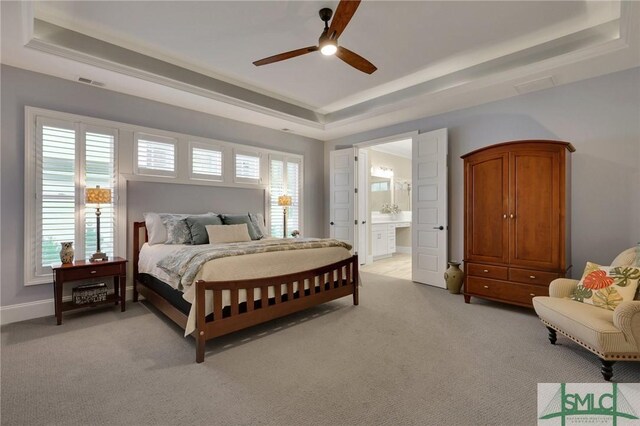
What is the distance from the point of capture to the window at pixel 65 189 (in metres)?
3.27

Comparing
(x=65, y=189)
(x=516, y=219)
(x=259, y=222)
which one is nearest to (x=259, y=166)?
(x=259, y=222)

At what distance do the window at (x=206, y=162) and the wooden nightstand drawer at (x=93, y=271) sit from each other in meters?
1.68

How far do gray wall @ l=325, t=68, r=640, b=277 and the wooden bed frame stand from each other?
271cm

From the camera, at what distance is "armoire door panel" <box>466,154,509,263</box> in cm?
351

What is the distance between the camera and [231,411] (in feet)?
5.78

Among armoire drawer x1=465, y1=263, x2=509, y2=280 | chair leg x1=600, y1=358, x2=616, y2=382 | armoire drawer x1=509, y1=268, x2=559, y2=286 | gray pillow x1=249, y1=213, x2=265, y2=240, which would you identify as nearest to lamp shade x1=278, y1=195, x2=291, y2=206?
gray pillow x1=249, y1=213, x2=265, y2=240

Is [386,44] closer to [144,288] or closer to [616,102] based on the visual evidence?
[616,102]

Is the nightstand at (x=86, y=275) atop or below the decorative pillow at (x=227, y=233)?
below

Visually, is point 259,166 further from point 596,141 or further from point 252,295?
point 596,141

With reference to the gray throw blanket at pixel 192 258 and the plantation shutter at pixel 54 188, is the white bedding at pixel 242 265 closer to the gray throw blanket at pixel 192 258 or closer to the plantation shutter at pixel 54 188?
the gray throw blanket at pixel 192 258

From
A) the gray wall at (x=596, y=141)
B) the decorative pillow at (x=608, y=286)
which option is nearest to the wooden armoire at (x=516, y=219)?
the gray wall at (x=596, y=141)

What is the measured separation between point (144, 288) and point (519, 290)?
441 centimetres

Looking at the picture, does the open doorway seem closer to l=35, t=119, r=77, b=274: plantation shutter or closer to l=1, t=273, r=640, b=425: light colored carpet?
l=1, t=273, r=640, b=425: light colored carpet

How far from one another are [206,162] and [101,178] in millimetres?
1395
